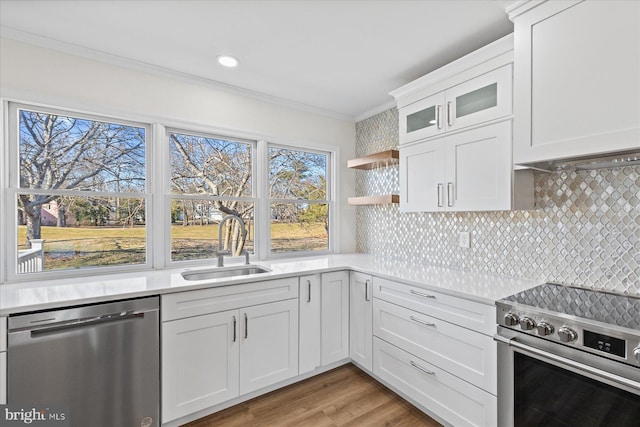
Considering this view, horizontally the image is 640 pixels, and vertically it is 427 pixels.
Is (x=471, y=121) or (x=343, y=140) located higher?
(x=343, y=140)

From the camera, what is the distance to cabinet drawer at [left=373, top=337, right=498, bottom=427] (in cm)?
163

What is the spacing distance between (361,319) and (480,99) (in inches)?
71.7

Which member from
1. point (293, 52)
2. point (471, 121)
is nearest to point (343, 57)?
point (293, 52)

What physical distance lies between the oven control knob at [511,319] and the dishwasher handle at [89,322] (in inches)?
76.7

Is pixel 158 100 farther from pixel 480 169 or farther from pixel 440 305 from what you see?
pixel 440 305

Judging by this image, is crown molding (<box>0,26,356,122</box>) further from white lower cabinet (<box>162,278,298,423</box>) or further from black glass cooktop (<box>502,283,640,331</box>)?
black glass cooktop (<box>502,283,640,331</box>)

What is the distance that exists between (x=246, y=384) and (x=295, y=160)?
2.07 meters

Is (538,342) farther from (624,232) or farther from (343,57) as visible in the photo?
(343,57)

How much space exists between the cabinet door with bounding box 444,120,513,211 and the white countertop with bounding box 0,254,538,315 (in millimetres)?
494

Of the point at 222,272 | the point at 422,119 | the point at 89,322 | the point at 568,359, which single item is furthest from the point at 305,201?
the point at 568,359

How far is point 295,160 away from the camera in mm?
3162

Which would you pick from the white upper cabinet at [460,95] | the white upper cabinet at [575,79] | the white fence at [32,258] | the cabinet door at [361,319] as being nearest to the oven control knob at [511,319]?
the white upper cabinet at [575,79]

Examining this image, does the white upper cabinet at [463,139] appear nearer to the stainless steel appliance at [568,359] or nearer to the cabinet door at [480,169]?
the cabinet door at [480,169]

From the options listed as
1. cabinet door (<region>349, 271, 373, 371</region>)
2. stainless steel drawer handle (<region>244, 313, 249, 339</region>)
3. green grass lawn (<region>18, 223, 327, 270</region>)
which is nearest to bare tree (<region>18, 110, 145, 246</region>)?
green grass lawn (<region>18, 223, 327, 270</region>)
